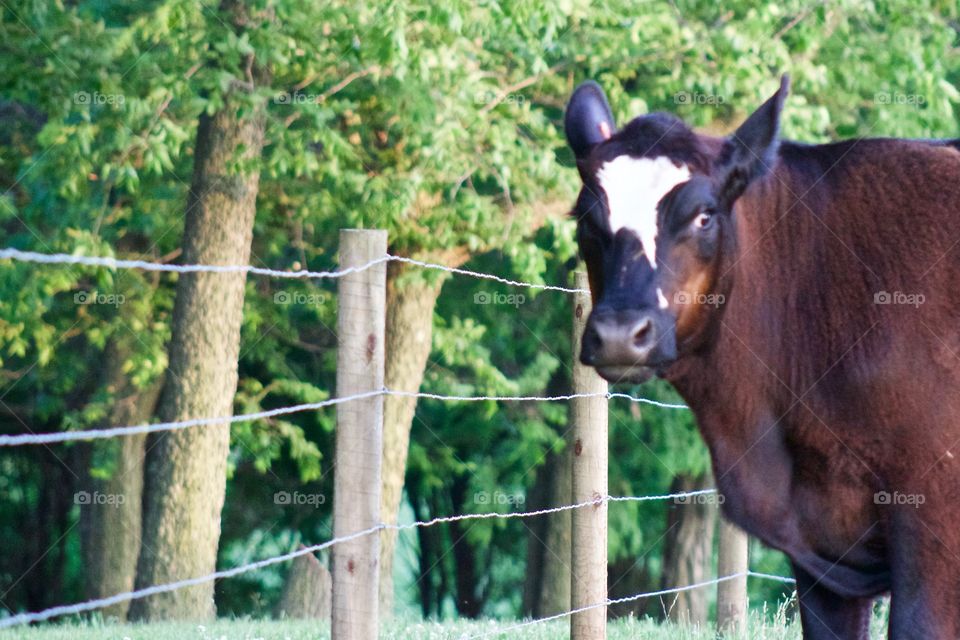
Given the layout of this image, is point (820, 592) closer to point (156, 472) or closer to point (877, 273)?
point (877, 273)

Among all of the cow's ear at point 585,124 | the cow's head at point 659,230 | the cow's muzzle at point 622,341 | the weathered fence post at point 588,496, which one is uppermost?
the cow's ear at point 585,124

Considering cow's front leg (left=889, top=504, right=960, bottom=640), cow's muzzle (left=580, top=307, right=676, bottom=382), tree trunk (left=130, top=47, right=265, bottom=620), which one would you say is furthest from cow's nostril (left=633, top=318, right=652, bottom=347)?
tree trunk (left=130, top=47, right=265, bottom=620)

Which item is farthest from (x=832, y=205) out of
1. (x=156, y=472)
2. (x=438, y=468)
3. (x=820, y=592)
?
(x=438, y=468)

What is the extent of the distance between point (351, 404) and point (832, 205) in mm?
1836

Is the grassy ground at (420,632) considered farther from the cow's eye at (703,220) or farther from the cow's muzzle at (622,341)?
the cow's eye at (703,220)

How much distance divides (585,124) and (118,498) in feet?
33.9

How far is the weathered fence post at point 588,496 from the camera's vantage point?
600 cm

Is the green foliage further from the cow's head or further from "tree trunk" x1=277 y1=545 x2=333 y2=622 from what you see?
the cow's head

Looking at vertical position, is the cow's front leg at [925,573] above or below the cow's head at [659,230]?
below

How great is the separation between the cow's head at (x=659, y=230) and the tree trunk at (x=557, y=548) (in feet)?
39.8

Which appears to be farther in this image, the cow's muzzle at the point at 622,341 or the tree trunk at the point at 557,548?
the tree trunk at the point at 557,548

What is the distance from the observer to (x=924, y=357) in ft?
14.6

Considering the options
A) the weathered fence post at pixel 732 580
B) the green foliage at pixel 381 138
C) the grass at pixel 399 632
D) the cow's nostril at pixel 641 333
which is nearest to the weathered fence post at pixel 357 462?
the cow's nostril at pixel 641 333

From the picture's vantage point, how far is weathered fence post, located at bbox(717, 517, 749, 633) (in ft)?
24.9
